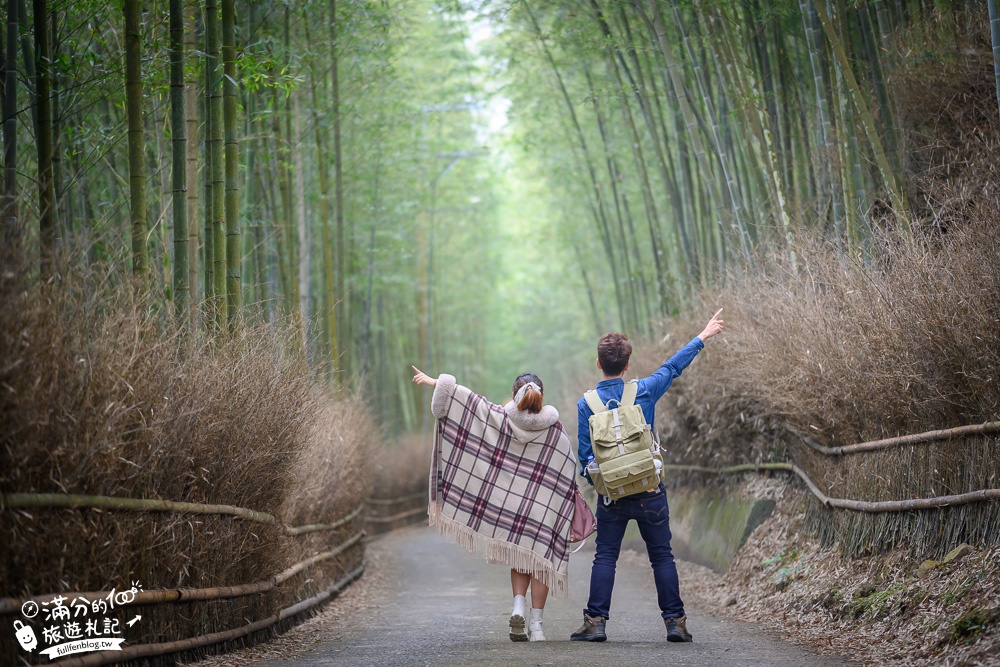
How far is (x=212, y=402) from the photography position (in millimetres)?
4391

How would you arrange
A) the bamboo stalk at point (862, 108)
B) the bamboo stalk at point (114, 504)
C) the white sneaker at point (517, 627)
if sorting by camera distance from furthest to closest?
the bamboo stalk at point (862, 108) → the white sneaker at point (517, 627) → the bamboo stalk at point (114, 504)

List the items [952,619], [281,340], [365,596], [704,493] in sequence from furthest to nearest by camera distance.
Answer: [704,493] → [365,596] → [281,340] → [952,619]

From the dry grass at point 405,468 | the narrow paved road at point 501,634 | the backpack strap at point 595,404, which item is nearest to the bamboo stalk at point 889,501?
the narrow paved road at point 501,634

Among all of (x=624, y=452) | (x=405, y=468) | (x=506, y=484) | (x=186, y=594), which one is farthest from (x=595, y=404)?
(x=405, y=468)

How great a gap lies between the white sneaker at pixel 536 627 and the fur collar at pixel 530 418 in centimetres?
86

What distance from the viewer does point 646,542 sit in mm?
4766

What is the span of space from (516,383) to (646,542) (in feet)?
3.15

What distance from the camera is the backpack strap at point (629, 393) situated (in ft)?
15.5

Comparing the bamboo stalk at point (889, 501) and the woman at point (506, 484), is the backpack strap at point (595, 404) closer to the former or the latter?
the woman at point (506, 484)

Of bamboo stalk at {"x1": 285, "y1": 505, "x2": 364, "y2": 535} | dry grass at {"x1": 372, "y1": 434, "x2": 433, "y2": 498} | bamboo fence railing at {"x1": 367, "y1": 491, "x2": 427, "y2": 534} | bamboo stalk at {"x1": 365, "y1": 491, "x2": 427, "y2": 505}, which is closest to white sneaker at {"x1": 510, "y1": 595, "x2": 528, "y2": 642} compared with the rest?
bamboo stalk at {"x1": 285, "y1": 505, "x2": 364, "y2": 535}

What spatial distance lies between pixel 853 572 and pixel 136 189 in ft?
13.1

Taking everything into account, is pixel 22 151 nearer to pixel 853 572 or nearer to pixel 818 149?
pixel 818 149

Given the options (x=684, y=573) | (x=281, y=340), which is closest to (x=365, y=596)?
(x=684, y=573)

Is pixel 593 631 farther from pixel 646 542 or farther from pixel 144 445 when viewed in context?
pixel 144 445
